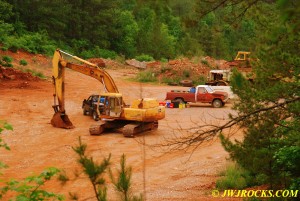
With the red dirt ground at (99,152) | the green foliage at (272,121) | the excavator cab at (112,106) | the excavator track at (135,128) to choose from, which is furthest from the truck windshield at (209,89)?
the green foliage at (272,121)

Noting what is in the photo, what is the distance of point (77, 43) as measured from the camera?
210 ft

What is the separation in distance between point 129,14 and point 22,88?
38.3m

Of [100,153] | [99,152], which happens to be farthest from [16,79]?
[100,153]

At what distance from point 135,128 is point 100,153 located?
3385 mm

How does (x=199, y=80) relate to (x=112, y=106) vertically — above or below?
above

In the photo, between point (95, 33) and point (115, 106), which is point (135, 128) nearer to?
point (115, 106)

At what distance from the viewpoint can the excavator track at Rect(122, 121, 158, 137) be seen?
20.3 metres

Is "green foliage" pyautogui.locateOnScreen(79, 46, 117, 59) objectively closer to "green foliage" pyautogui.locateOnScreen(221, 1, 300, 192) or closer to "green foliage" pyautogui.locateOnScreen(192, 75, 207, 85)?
"green foliage" pyautogui.locateOnScreen(192, 75, 207, 85)

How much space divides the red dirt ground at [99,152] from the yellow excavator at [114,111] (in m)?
Result: 0.41

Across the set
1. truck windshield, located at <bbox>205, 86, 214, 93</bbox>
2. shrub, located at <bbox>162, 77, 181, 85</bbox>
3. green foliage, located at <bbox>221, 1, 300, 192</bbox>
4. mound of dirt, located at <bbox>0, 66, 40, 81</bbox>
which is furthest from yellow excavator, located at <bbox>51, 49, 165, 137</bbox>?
shrub, located at <bbox>162, 77, 181, 85</bbox>

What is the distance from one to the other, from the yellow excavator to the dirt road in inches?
16.0

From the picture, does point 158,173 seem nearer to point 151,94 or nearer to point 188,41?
point 151,94

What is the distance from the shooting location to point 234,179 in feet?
41.8

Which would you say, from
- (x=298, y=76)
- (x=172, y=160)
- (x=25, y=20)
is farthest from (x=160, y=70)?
(x=298, y=76)
